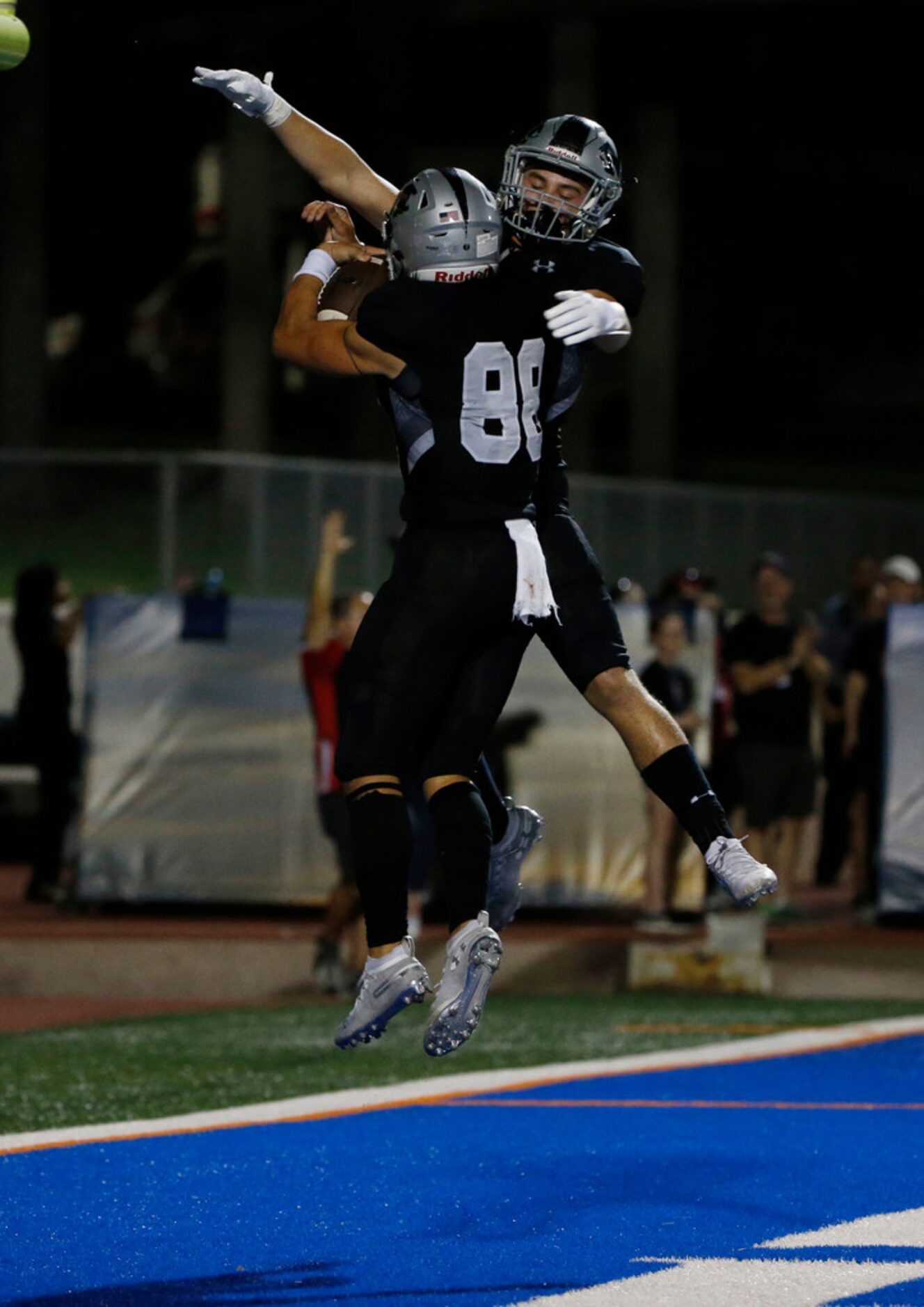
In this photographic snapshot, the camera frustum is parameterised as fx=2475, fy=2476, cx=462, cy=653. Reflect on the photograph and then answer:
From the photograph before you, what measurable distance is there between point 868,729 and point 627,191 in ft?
64.3

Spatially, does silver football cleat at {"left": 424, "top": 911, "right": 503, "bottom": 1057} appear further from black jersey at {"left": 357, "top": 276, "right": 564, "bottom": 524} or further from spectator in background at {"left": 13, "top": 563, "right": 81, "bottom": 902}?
spectator in background at {"left": 13, "top": 563, "right": 81, "bottom": 902}

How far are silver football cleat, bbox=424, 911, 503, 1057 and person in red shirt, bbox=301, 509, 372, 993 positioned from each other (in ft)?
18.7

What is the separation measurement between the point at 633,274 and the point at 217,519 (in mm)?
10627

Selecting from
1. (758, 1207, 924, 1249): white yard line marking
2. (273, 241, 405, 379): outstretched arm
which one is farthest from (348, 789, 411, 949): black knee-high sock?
(758, 1207, 924, 1249): white yard line marking

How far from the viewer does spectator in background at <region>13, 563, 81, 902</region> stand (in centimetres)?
1495

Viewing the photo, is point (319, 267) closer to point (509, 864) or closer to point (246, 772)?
point (509, 864)

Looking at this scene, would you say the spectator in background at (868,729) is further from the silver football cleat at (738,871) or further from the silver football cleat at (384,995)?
the silver football cleat at (384,995)

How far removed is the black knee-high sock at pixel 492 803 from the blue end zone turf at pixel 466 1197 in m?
1.07

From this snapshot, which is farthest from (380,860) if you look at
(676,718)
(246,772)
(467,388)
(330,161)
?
(246,772)

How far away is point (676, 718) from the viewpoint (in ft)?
44.9

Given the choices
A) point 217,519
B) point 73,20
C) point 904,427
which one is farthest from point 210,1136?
point 904,427

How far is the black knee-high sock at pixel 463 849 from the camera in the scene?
6742mm

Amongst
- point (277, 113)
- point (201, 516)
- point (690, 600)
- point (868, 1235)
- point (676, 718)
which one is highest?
point (277, 113)

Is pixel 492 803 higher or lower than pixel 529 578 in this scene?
lower
